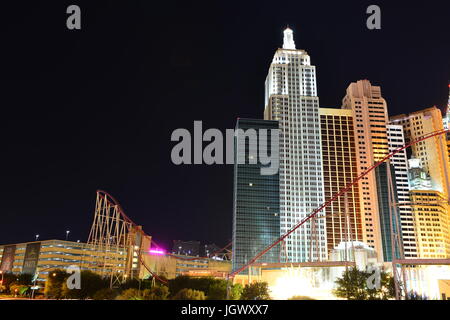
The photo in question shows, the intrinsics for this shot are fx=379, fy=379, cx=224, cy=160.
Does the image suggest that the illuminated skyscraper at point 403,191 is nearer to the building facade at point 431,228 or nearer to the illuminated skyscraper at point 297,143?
the building facade at point 431,228

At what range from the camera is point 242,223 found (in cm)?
9669

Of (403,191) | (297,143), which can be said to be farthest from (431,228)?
(297,143)

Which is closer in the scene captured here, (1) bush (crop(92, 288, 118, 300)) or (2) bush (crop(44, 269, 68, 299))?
(1) bush (crop(92, 288, 118, 300))

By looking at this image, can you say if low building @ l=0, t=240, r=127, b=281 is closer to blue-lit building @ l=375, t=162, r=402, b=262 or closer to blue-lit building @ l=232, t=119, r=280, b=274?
blue-lit building @ l=232, t=119, r=280, b=274

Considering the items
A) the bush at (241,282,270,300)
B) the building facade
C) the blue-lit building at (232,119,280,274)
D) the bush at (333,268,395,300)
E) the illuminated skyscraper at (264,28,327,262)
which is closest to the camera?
the bush at (333,268,395,300)

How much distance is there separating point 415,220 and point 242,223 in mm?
55404

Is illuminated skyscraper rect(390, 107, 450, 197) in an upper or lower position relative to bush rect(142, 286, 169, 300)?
upper

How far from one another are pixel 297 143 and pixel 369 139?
21.8 meters

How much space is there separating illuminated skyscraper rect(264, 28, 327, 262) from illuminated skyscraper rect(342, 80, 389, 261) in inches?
468

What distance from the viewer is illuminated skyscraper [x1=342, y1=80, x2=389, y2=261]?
100 m

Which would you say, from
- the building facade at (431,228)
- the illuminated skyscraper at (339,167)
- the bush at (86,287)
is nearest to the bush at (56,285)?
the bush at (86,287)

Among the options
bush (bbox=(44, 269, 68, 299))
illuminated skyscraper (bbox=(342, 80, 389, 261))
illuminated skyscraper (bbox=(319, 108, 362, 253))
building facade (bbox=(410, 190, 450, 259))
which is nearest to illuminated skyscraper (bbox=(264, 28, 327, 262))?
illuminated skyscraper (bbox=(319, 108, 362, 253))

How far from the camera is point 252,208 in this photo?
97.7m

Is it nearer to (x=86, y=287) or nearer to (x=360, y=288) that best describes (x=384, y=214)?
(x=360, y=288)
